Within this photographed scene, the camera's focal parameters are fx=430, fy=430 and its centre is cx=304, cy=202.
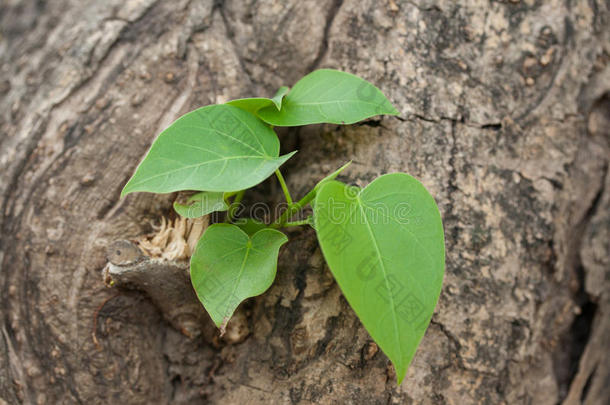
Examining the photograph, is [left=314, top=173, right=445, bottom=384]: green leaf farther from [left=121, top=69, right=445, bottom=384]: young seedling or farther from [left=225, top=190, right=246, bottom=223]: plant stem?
[left=225, top=190, right=246, bottom=223]: plant stem

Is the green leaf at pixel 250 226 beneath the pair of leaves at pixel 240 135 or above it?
beneath

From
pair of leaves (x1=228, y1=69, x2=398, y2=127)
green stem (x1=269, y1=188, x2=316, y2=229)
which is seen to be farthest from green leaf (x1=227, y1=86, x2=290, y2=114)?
green stem (x1=269, y1=188, x2=316, y2=229)

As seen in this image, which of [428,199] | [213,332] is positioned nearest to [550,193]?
[428,199]

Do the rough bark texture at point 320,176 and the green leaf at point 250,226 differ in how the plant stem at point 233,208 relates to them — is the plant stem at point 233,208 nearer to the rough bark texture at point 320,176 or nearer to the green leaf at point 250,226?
the green leaf at point 250,226

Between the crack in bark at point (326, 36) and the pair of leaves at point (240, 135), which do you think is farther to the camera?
the crack in bark at point (326, 36)

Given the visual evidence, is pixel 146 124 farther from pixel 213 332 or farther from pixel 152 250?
pixel 213 332

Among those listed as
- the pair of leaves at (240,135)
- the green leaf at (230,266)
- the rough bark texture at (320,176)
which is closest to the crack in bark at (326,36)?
the rough bark texture at (320,176)

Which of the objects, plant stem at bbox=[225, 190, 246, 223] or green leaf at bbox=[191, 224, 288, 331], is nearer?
green leaf at bbox=[191, 224, 288, 331]
